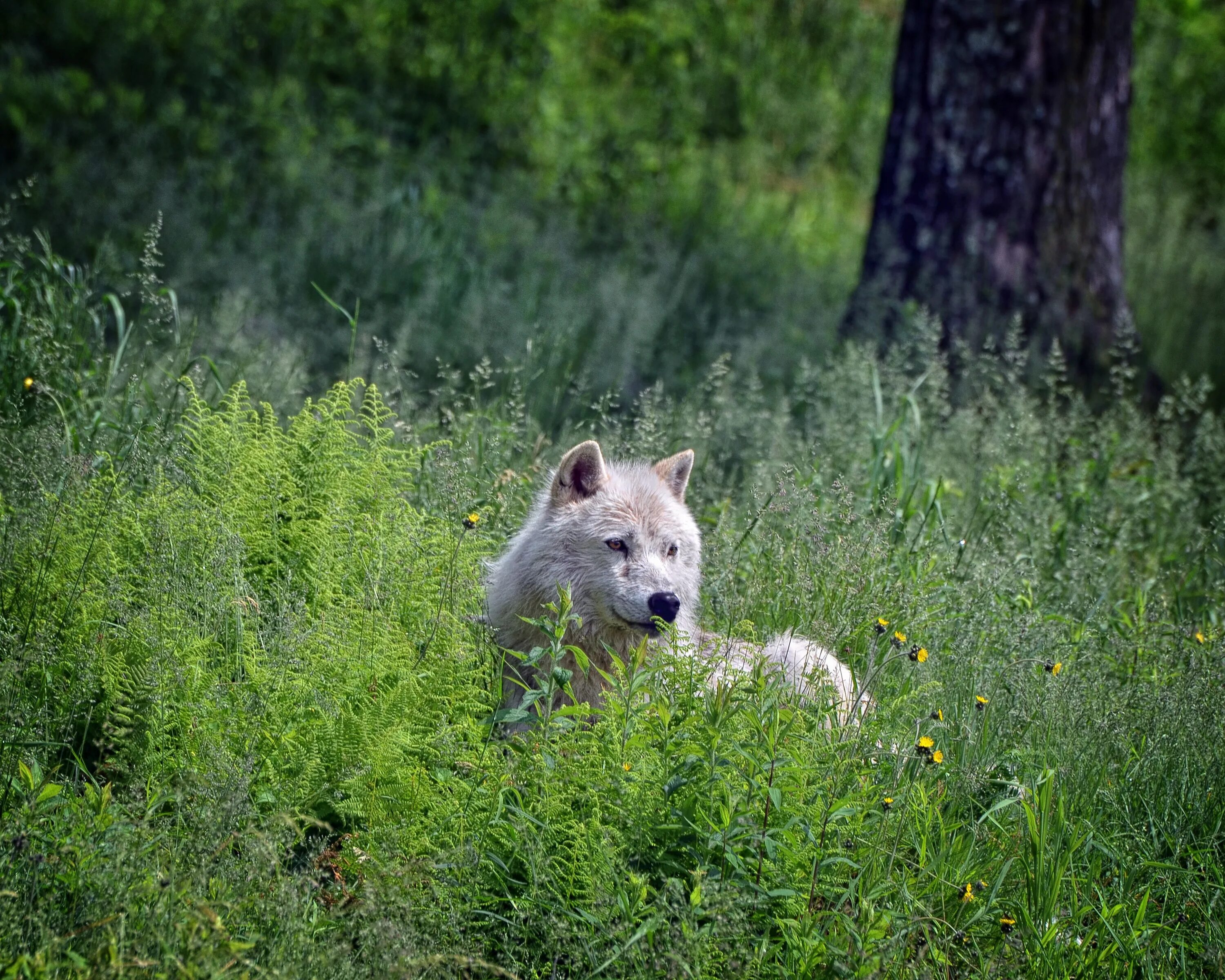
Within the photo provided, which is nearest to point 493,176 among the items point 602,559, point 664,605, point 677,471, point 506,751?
point 677,471

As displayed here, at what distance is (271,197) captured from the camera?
326 inches

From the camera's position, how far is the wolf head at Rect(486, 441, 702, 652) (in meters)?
3.97

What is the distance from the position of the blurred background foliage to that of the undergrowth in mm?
1507

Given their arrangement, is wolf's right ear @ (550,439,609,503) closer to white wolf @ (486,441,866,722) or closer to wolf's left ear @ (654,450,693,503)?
white wolf @ (486,441,866,722)

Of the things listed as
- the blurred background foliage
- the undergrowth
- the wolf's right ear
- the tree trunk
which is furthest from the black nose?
the tree trunk

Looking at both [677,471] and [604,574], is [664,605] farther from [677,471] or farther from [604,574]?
[677,471]

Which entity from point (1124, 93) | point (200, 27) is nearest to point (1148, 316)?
point (1124, 93)

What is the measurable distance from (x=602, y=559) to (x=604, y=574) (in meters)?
0.07

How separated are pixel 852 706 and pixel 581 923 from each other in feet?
3.46

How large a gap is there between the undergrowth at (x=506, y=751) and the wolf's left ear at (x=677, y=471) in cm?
35

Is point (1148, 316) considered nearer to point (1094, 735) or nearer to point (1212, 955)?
point (1094, 735)

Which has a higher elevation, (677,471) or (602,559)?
(677,471)

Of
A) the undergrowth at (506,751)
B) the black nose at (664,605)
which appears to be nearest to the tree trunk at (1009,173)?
the undergrowth at (506,751)

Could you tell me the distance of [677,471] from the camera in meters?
4.51
